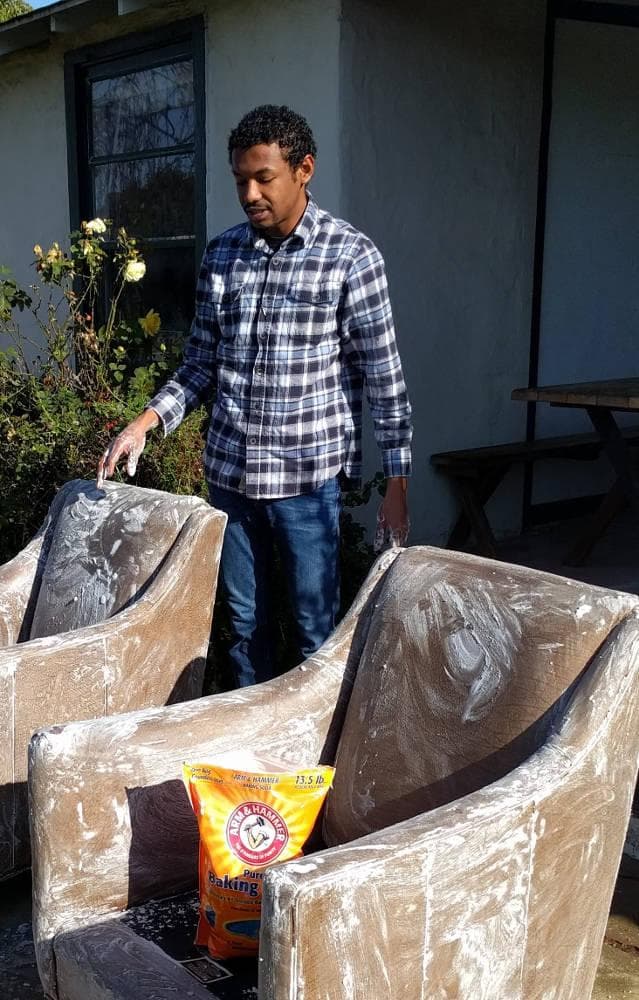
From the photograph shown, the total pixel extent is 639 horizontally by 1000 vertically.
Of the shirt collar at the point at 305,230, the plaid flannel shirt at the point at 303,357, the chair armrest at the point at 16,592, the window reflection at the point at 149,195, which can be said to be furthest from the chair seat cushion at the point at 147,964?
the window reflection at the point at 149,195

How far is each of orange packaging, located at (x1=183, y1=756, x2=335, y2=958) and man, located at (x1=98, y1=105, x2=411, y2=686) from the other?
3.08 feet

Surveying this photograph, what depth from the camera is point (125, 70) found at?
5.66 meters

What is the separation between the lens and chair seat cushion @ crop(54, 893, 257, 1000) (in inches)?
69.4

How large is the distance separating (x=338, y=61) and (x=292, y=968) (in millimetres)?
3951

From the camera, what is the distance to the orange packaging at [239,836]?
192 centimetres

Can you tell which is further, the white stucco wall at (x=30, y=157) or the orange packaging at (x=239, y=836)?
the white stucco wall at (x=30, y=157)

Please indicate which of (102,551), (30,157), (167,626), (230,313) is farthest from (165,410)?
(30,157)

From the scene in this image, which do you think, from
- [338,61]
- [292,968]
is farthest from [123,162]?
[292,968]

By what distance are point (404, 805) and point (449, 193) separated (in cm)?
369

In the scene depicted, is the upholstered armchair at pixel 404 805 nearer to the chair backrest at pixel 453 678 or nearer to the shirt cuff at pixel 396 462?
the chair backrest at pixel 453 678

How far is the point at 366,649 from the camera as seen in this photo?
90.4 inches

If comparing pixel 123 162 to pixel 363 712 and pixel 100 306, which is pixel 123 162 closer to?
pixel 100 306

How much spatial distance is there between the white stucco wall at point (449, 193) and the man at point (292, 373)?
6.23ft

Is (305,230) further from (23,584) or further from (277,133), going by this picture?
(23,584)
